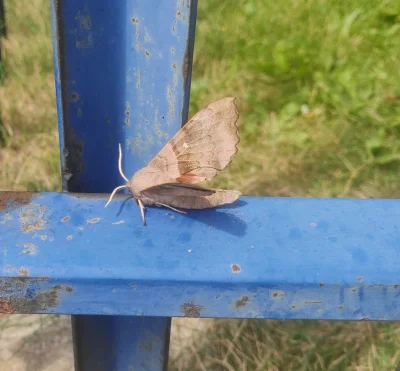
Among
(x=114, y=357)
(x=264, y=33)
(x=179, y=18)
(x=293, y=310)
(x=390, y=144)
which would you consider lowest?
(x=114, y=357)

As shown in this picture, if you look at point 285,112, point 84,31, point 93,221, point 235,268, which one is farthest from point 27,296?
point 285,112

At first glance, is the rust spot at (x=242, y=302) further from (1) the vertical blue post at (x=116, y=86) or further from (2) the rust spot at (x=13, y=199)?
(2) the rust spot at (x=13, y=199)

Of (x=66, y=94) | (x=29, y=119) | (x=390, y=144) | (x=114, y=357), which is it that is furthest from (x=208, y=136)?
(x=29, y=119)

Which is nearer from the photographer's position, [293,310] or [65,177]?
[293,310]

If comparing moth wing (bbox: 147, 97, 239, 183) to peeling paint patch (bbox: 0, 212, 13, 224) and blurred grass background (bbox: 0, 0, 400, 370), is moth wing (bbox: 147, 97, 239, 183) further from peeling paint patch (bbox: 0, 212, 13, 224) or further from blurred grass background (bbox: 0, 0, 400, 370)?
blurred grass background (bbox: 0, 0, 400, 370)

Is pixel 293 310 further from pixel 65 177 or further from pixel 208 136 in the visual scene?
pixel 65 177

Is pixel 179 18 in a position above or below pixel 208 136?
above
